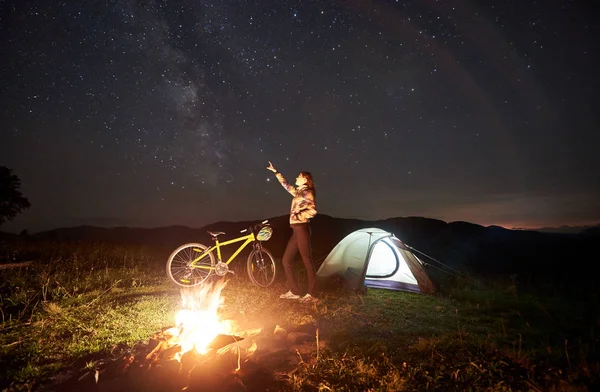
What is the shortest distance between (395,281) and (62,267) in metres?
9.43

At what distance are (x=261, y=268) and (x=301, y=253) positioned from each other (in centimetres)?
203

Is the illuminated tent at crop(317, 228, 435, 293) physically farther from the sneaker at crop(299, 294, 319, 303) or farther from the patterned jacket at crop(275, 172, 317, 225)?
the patterned jacket at crop(275, 172, 317, 225)

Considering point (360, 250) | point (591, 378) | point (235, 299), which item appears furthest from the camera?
point (360, 250)

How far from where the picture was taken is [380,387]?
318cm

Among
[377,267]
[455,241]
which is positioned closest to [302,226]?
[377,267]

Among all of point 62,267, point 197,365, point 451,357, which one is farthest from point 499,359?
point 62,267

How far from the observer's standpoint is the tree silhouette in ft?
85.0

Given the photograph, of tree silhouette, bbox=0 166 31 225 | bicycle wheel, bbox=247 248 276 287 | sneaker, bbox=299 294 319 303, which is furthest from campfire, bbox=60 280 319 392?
tree silhouette, bbox=0 166 31 225

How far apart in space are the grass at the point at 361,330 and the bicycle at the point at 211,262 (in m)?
0.48

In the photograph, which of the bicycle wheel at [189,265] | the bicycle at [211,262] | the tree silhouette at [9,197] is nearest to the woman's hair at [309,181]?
the bicycle at [211,262]

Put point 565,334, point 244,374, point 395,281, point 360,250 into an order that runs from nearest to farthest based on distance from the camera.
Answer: point 244,374 < point 565,334 < point 360,250 < point 395,281

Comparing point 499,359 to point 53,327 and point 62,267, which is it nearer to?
point 53,327

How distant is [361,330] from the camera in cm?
→ 520

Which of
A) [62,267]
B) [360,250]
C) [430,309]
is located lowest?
[430,309]
